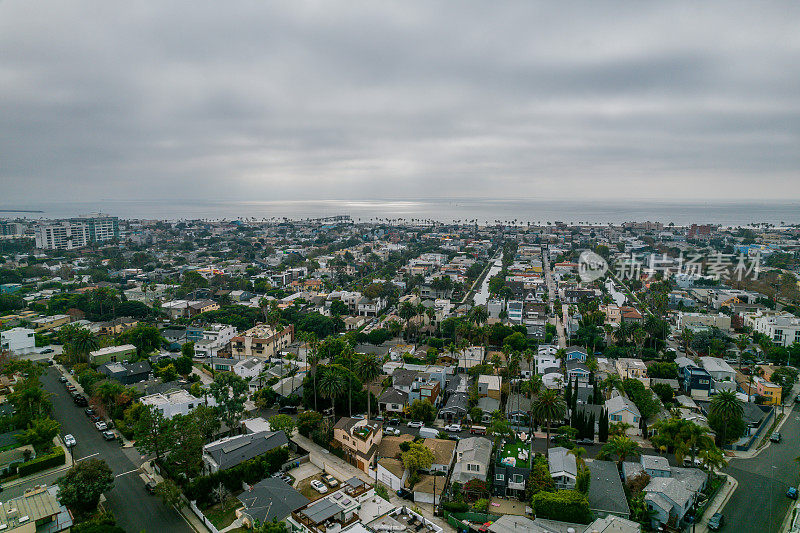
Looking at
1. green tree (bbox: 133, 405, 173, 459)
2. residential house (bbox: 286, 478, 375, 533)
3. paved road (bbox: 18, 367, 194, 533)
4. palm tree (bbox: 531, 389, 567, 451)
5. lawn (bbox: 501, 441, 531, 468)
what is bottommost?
paved road (bbox: 18, 367, 194, 533)

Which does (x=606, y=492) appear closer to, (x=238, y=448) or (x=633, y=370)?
(x=633, y=370)

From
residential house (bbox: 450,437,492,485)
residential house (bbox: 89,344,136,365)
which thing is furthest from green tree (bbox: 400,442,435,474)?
residential house (bbox: 89,344,136,365)

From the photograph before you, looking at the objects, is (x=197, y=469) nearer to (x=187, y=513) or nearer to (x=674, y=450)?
(x=187, y=513)

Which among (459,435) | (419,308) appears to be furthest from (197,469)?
(419,308)

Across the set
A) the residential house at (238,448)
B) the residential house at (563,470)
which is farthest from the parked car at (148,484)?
the residential house at (563,470)

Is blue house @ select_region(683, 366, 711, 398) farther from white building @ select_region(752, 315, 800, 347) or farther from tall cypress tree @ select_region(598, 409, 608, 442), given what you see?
white building @ select_region(752, 315, 800, 347)

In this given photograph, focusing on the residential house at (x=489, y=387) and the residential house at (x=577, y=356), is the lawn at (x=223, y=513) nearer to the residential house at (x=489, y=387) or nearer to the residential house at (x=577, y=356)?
the residential house at (x=489, y=387)

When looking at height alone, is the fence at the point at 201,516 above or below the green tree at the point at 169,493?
below

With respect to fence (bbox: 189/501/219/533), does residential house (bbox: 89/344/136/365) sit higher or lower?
higher
